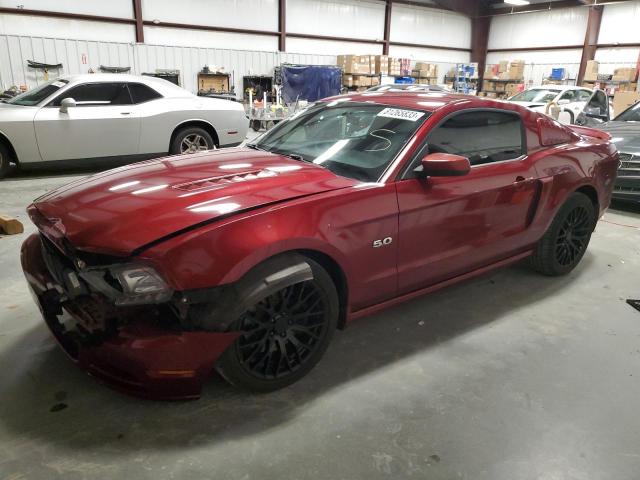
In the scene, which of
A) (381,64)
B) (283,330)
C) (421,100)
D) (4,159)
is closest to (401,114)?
(421,100)

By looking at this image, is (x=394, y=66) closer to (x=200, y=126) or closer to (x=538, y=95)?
(x=538, y=95)

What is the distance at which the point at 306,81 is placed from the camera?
14.6 m

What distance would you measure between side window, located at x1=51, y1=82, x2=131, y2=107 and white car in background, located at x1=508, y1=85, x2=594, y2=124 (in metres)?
9.16

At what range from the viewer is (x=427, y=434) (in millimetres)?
2066

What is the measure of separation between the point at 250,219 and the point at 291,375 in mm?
803

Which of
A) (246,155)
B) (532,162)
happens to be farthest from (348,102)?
(532,162)

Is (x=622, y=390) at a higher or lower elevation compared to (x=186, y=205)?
lower

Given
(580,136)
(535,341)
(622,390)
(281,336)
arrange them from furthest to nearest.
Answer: (580,136) < (535,341) < (622,390) < (281,336)

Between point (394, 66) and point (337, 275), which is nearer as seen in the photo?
point (337, 275)

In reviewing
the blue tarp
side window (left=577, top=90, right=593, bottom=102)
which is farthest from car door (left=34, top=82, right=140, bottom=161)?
side window (left=577, top=90, right=593, bottom=102)

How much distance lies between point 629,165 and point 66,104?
22.6ft

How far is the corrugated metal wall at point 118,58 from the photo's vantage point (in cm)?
1112

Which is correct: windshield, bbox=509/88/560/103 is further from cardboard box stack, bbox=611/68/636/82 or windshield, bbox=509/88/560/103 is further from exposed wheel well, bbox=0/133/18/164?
exposed wheel well, bbox=0/133/18/164

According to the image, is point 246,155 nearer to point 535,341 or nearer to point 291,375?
point 291,375
